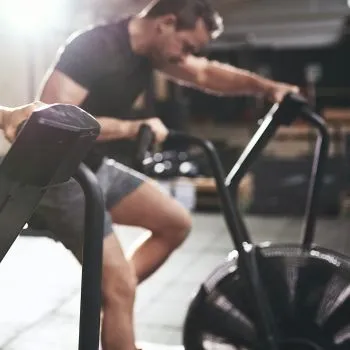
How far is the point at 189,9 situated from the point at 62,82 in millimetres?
569

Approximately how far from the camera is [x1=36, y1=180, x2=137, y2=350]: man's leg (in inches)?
85.0

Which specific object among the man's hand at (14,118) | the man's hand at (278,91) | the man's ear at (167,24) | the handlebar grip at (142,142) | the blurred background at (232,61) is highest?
the man's hand at (14,118)

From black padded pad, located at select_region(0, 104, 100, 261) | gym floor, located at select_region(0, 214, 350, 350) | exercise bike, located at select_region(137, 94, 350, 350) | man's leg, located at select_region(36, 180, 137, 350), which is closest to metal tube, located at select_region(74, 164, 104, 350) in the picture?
black padded pad, located at select_region(0, 104, 100, 261)

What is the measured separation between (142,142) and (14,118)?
2.56ft

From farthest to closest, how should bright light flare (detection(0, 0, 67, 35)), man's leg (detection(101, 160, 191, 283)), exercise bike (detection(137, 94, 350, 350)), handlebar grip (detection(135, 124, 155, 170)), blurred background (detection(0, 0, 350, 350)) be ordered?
bright light flare (detection(0, 0, 67, 35)), blurred background (detection(0, 0, 350, 350)), man's leg (detection(101, 160, 191, 283)), exercise bike (detection(137, 94, 350, 350)), handlebar grip (detection(135, 124, 155, 170))

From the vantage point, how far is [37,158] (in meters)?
1.22

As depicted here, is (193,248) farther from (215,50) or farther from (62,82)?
(215,50)

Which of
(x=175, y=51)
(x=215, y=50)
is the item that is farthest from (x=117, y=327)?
(x=215, y=50)

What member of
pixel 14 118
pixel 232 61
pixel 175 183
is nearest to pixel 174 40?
pixel 14 118

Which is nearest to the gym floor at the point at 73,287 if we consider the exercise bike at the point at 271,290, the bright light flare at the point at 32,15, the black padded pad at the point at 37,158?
the exercise bike at the point at 271,290

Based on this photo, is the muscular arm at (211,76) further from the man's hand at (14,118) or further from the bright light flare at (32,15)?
the bright light flare at (32,15)

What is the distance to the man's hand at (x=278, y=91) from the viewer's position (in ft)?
8.46

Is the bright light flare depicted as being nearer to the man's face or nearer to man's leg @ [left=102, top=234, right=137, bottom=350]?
the man's face

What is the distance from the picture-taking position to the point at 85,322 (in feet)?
4.51
